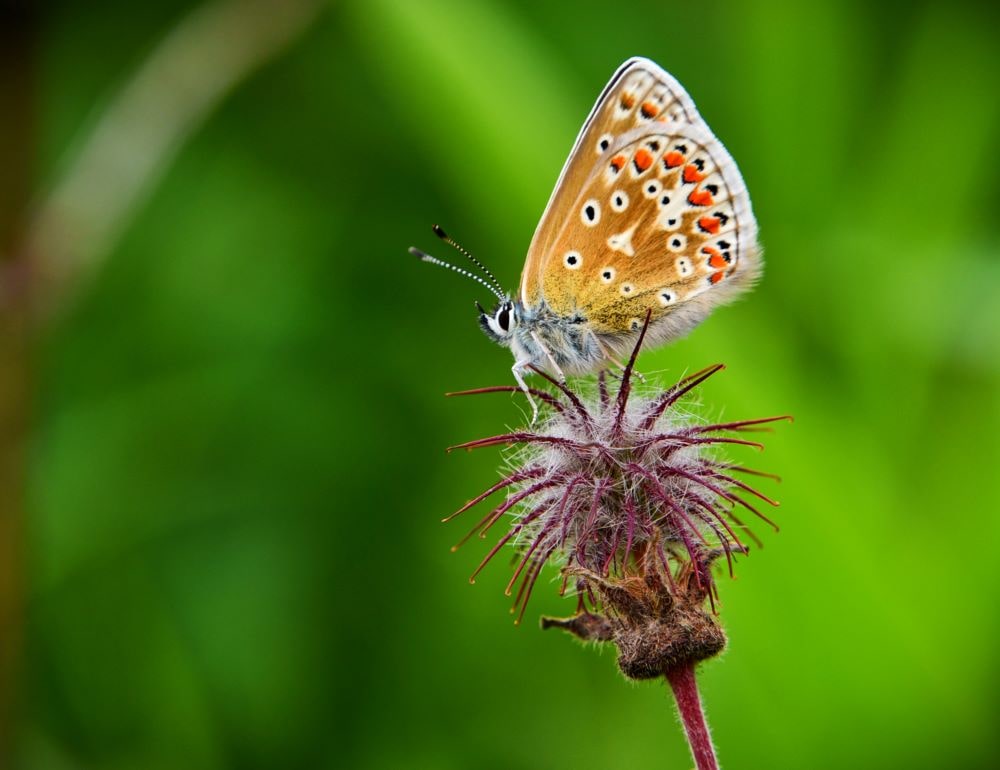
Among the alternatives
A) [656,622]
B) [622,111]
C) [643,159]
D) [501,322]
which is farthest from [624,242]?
[656,622]

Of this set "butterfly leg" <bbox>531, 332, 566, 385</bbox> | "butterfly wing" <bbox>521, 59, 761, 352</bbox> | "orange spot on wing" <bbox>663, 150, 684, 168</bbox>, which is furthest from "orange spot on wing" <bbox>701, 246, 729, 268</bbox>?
"butterfly leg" <bbox>531, 332, 566, 385</bbox>

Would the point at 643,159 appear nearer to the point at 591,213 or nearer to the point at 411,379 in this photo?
the point at 591,213

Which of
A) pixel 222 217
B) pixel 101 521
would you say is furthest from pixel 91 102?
pixel 101 521

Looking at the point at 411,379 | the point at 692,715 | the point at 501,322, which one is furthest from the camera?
the point at 411,379

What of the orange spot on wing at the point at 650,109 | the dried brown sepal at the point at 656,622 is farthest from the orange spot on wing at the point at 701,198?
the dried brown sepal at the point at 656,622

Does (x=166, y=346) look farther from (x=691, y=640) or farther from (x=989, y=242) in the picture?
(x=989, y=242)

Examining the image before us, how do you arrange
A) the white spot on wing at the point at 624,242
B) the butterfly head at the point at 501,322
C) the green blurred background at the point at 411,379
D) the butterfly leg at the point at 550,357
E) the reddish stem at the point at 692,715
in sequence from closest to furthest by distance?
the reddish stem at the point at 692,715, the butterfly leg at the point at 550,357, the white spot on wing at the point at 624,242, the butterfly head at the point at 501,322, the green blurred background at the point at 411,379

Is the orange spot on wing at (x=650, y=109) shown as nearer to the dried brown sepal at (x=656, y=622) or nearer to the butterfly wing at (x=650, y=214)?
the butterfly wing at (x=650, y=214)
